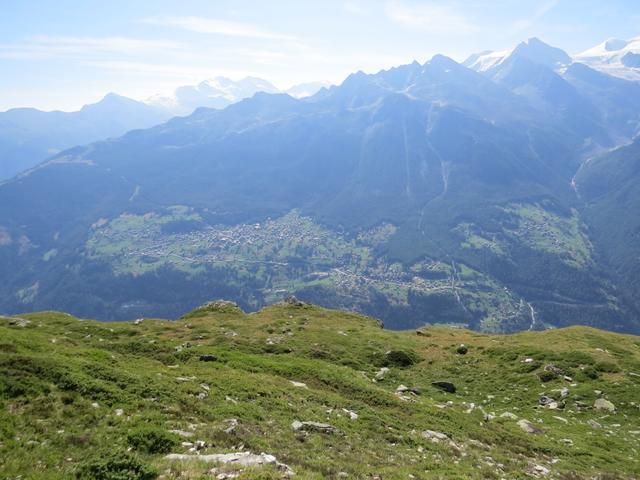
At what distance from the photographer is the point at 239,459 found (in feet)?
53.3

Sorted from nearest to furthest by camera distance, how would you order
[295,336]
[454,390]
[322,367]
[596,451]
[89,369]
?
[89,369]
[596,451]
[322,367]
[454,390]
[295,336]

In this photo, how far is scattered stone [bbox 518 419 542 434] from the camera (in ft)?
104

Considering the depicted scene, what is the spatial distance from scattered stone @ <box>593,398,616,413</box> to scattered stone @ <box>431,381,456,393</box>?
12403 millimetres

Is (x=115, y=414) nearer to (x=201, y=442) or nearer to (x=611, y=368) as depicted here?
(x=201, y=442)

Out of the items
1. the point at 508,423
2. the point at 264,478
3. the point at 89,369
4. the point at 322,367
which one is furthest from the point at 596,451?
the point at 89,369

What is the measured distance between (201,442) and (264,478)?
5010 millimetres

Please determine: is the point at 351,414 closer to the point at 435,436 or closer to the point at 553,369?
the point at 435,436

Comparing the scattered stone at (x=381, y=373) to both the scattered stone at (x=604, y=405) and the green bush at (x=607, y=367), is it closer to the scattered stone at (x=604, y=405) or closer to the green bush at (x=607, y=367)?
the scattered stone at (x=604, y=405)

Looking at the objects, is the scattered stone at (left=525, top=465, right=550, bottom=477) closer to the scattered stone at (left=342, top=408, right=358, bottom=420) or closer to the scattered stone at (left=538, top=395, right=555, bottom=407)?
the scattered stone at (left=342, top=408, right=358, bottom=420)

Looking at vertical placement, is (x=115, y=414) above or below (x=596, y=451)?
above

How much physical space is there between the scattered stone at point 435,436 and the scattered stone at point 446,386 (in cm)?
1600

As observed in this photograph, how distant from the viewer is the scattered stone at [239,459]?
51.7ft

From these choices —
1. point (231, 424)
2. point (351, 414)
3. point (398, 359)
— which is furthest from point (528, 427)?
point (231, 424)

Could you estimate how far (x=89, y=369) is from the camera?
24109 mm
